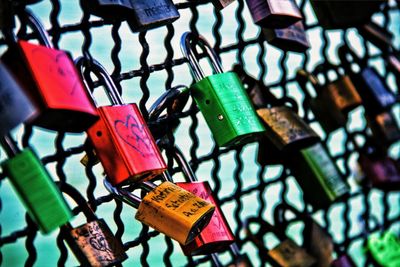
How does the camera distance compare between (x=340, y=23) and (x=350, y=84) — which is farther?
(x=350, y=84)

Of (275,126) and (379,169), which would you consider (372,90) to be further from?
(275,126)

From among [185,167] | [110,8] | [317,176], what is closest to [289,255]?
[317,176]

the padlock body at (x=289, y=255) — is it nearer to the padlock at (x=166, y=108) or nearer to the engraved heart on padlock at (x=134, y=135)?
the padlock at (x=166, y=108)

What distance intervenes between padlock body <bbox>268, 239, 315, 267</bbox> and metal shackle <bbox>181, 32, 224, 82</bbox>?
37cm

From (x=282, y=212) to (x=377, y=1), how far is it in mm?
464

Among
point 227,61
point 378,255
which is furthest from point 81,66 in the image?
point 227,61

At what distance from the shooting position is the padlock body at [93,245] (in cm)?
113

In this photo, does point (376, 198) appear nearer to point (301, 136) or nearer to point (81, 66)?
point (301, 136)

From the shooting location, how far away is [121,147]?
1144 mm

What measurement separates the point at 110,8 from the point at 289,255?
61cm

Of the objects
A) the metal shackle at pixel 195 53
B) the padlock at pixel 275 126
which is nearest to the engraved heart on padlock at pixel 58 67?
the metal shackle at pixel 195 53

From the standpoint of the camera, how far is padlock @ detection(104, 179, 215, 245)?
3.80 ft

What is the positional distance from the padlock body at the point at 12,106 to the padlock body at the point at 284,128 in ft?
1.85

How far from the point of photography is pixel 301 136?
4.87 ft
